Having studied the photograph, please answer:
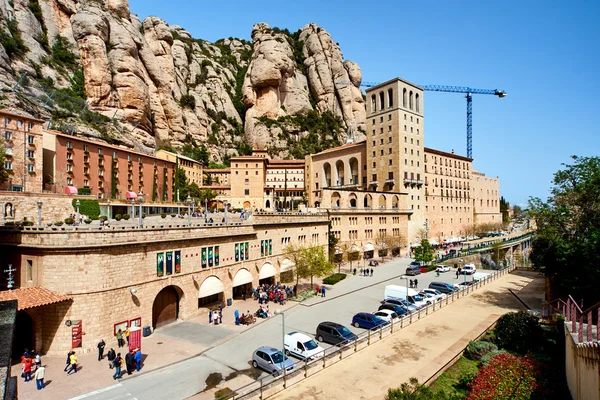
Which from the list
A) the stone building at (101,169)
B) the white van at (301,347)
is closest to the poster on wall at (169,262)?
the white van at (301,347)

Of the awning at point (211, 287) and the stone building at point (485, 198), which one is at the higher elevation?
the stone building at point (485, 198)

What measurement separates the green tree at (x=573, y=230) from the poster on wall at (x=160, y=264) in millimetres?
31982

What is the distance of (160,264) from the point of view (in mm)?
25797

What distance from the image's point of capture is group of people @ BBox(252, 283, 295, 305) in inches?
1282

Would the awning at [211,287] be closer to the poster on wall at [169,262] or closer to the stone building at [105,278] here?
the stone building at [105,278]

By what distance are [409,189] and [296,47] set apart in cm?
9639

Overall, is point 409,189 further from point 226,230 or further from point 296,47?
point 296,47

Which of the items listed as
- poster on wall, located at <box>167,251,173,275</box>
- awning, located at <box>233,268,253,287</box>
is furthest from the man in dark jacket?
awning, located at <box>233,268,253,287</box>

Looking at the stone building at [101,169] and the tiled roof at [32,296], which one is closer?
the tiled roof at [32,296]

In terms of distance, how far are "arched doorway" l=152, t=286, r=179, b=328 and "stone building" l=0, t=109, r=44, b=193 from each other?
3081cm

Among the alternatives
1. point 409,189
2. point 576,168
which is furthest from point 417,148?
point 576,168

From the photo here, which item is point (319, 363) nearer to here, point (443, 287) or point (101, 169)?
point (443, 287)

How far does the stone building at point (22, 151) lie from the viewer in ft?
144

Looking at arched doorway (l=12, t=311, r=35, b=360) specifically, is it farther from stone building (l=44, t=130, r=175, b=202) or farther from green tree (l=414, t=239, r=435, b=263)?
green tree (l=414, t=239, r=435, b=263)
